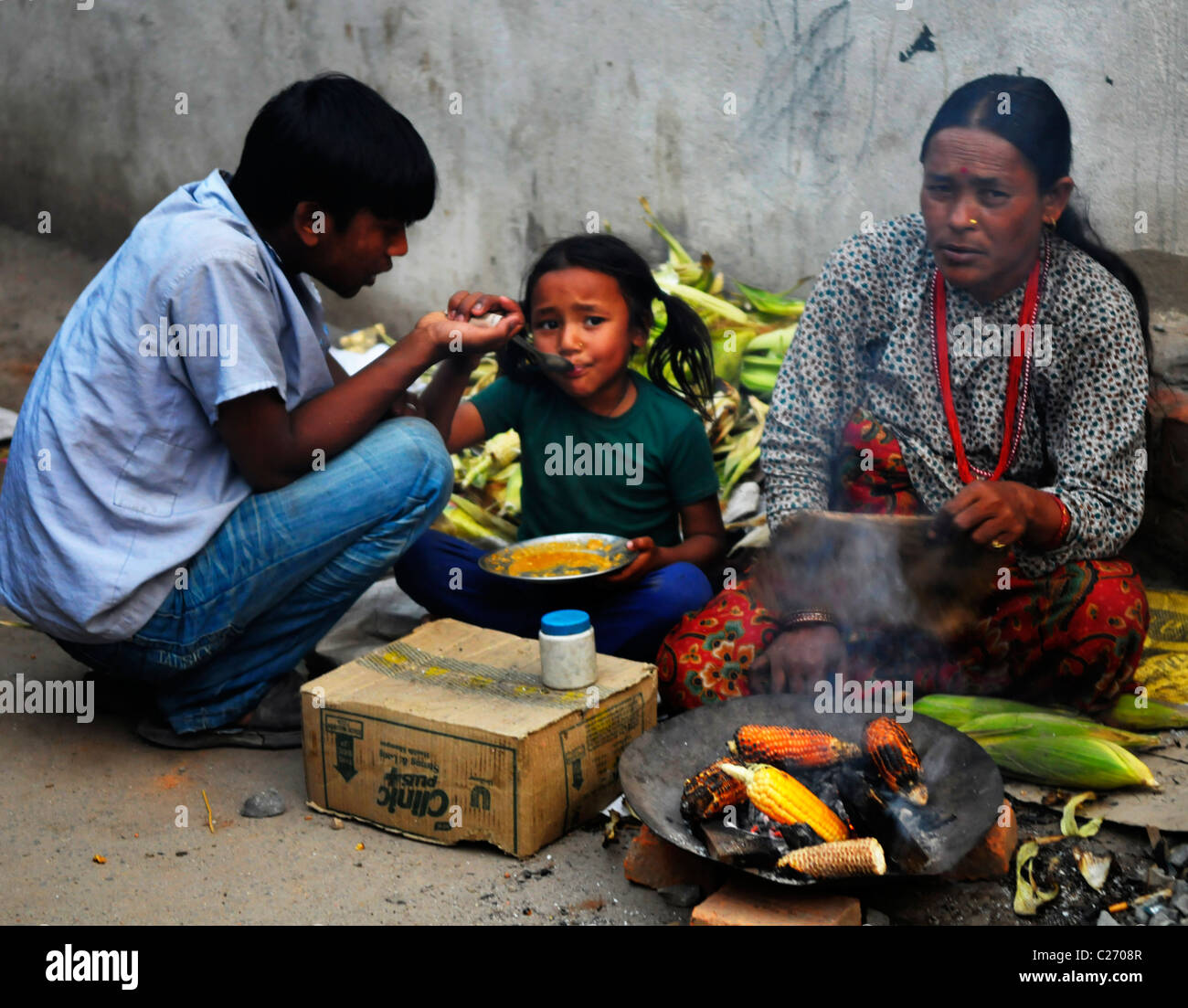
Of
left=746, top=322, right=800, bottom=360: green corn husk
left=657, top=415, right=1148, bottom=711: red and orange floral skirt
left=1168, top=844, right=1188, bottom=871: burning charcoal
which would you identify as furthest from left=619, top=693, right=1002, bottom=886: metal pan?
left=746, top=322, right=800, bottom=360: green corn husk

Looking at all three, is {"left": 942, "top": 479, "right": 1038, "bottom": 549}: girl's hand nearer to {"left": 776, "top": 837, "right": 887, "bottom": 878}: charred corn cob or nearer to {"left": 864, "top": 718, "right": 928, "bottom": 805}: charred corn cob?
{"left": 864, "top": 718, "right": 928, "bottom": 805}: charred corn cob

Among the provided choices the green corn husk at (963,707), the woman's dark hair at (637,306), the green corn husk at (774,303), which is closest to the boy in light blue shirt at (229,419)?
the woman's dark hair at (637,306)

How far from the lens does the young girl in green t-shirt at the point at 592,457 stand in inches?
131

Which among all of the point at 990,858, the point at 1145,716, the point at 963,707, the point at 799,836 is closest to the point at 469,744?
the point at 799,836

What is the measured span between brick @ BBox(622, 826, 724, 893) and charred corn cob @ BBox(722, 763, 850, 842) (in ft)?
0.71

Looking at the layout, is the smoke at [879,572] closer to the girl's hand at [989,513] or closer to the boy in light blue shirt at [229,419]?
the girl's hand at [989,513]

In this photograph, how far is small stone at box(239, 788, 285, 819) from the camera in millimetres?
2824

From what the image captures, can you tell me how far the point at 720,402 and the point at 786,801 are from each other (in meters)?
2.43

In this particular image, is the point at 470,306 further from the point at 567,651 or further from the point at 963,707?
the point at 963,707

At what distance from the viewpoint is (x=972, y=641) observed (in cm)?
313

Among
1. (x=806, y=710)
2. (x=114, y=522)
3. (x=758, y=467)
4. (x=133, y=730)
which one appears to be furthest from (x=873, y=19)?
(x=133, y=730)

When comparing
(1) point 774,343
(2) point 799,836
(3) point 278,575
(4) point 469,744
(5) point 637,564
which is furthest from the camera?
(1) point 774,343

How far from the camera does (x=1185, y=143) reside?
3965mm

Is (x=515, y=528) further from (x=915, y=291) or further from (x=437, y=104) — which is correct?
(x=437, y=104)
